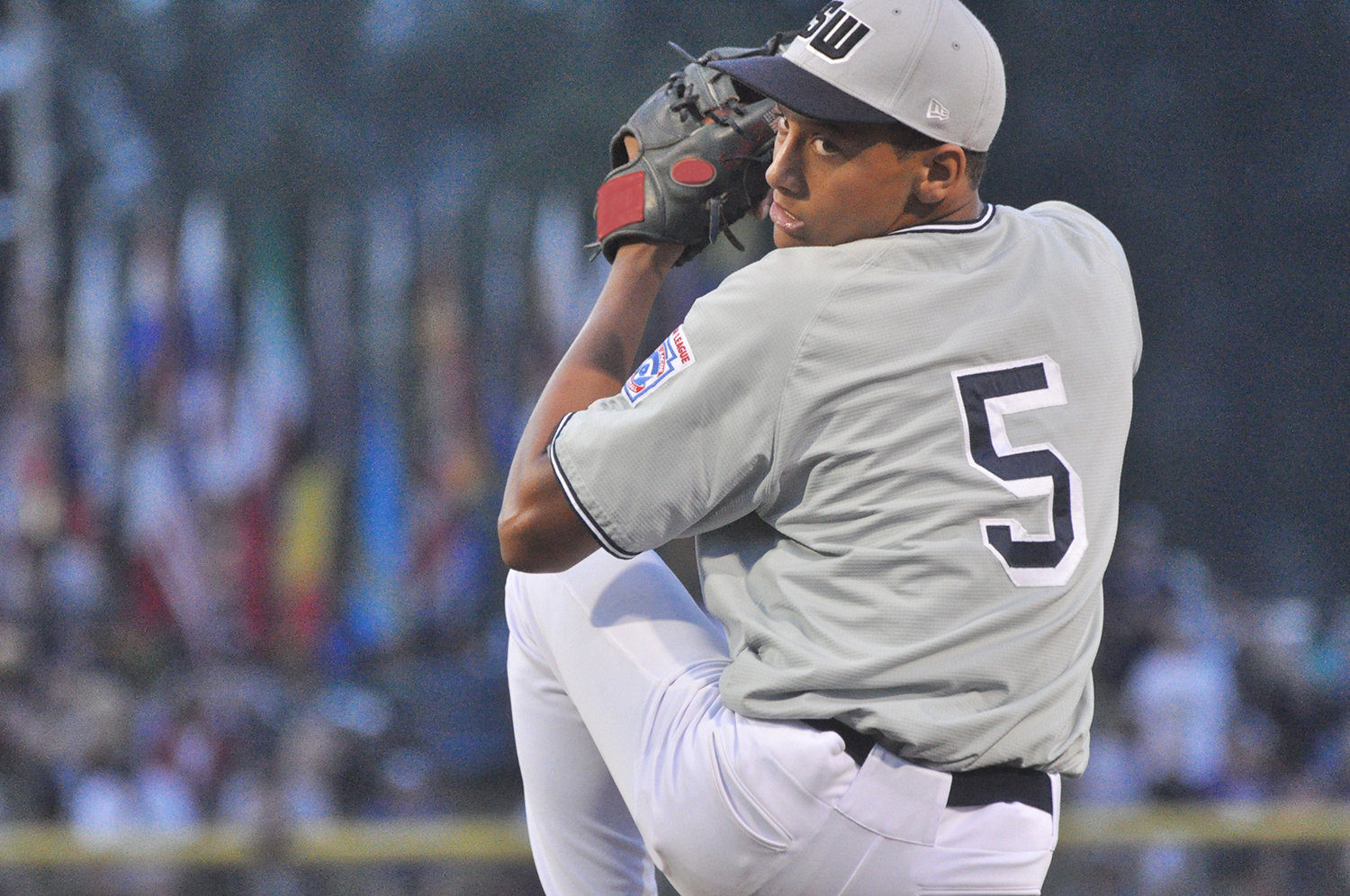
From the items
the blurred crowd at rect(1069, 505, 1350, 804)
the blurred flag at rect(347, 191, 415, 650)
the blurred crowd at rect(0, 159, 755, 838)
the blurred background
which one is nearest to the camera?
the blurred crowd at rect(1069, 505, 1350, 804)

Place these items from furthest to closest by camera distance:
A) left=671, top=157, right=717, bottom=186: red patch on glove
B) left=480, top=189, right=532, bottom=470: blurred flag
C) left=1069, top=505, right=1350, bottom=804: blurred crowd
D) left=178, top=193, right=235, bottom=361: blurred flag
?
left=178, top=193, right=235, bottom=361: blurred flag
left=480, top=189, right=532, bottom=470: blurred flag
left=1069, top=505, right=1350, bottom=804: blurred crowd
left=671, top=157, right=717, bottom=186: red patch on glove

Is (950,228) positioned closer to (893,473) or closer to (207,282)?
(893,473)

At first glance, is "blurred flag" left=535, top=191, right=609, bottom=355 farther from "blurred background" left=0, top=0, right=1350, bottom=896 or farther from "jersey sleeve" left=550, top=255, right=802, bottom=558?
"jersey sleeve" left=550, top=255, right=802, bottom=558

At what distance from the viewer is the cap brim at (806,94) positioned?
1.56 metres

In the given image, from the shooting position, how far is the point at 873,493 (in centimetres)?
155

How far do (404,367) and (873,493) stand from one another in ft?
21.2

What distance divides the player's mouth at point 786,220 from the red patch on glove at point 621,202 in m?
0.27

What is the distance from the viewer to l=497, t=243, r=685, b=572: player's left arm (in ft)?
5.39

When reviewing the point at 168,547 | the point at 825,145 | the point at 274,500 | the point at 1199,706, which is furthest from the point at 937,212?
the point at 168,547

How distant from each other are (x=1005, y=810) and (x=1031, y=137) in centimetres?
648

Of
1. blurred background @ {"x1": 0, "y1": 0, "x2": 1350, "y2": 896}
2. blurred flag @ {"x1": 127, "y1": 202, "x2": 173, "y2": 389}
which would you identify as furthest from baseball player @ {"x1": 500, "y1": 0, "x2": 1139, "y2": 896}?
blurred flag @ {"x1": 127, "y1": 202, "x2": 173, "y2": 389}

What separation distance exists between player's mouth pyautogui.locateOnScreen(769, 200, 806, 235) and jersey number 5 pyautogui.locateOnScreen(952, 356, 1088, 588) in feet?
0.81

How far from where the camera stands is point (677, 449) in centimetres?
157

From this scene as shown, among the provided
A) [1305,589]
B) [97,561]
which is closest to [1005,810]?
[1305,589]
